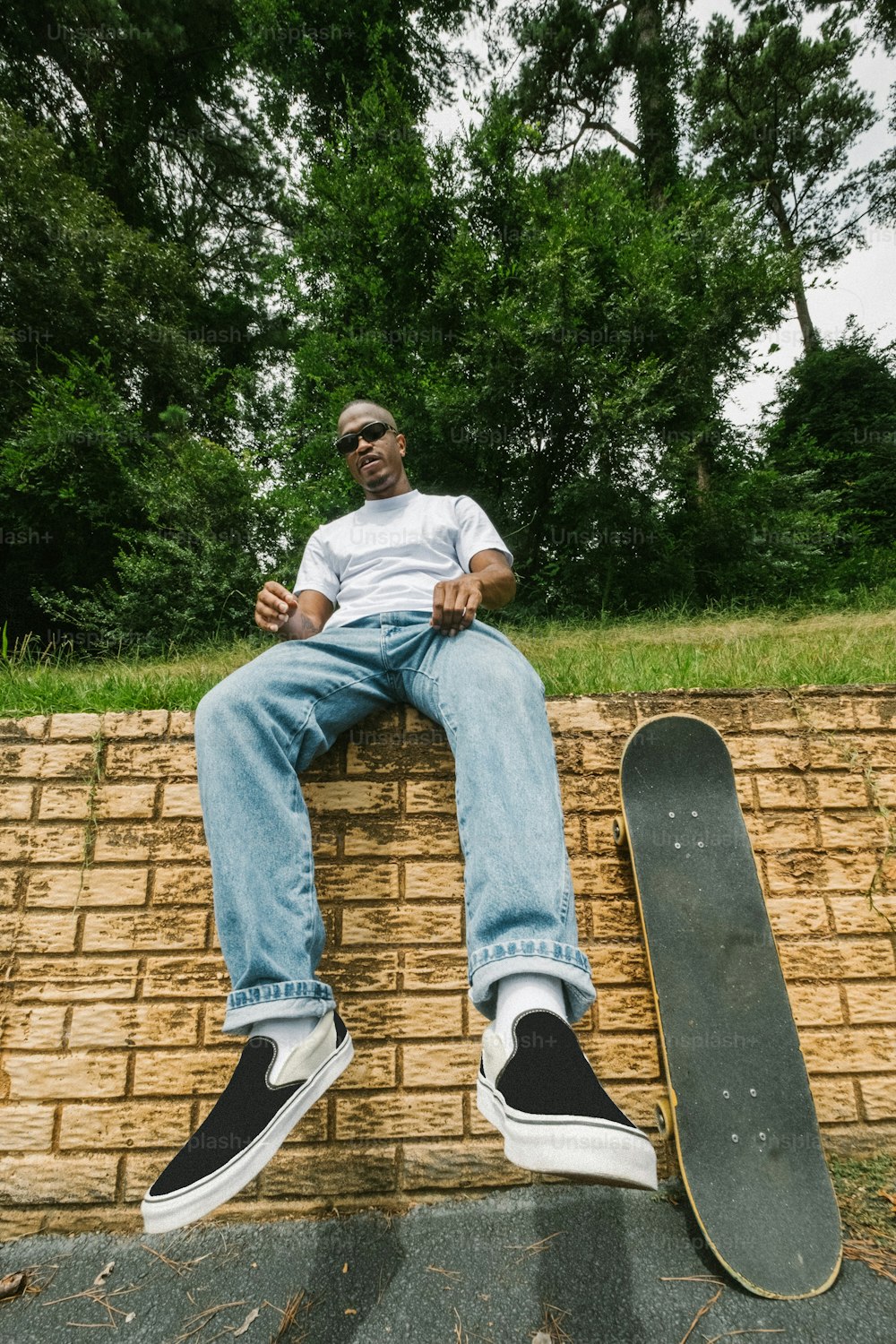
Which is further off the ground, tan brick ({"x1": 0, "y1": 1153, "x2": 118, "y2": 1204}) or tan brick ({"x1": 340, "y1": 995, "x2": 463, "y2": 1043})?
tan brick ({"x1": 340, "y1": 995, "x2": 463, "y2": 1043})

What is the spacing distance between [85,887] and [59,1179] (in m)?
0.67

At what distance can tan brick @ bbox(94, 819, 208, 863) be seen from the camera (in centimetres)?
186

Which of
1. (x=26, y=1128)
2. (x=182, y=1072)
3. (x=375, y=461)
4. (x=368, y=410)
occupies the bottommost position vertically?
(x=26, y=1128)

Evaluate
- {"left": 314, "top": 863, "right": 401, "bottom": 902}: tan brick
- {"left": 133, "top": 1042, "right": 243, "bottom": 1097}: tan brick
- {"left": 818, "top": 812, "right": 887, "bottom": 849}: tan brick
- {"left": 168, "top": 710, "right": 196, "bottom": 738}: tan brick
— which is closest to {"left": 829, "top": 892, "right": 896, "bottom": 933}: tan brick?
{"left": 818, "top": 812, "right": 887, "bottom": 849}: tan brick

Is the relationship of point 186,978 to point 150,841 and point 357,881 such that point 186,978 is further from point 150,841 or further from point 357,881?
point 357,881

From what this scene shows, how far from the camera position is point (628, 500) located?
26.0 ft

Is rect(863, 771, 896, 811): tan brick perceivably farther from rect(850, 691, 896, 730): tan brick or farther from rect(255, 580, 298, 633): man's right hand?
rect(255, 580, 298, 633): man's right hand

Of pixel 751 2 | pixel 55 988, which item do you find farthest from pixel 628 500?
pixel 751 2

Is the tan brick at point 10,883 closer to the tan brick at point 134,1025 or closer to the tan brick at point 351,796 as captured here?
the tan brick at point 134,1025

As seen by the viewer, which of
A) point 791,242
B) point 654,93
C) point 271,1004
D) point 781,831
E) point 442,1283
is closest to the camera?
point 271,1004

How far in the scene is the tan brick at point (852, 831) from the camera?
193cm

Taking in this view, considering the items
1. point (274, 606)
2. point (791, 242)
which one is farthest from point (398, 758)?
point (791, 242)

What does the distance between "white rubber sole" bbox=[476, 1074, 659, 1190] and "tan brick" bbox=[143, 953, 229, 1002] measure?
3.22 feet

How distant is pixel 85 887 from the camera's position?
1837 millimetres
